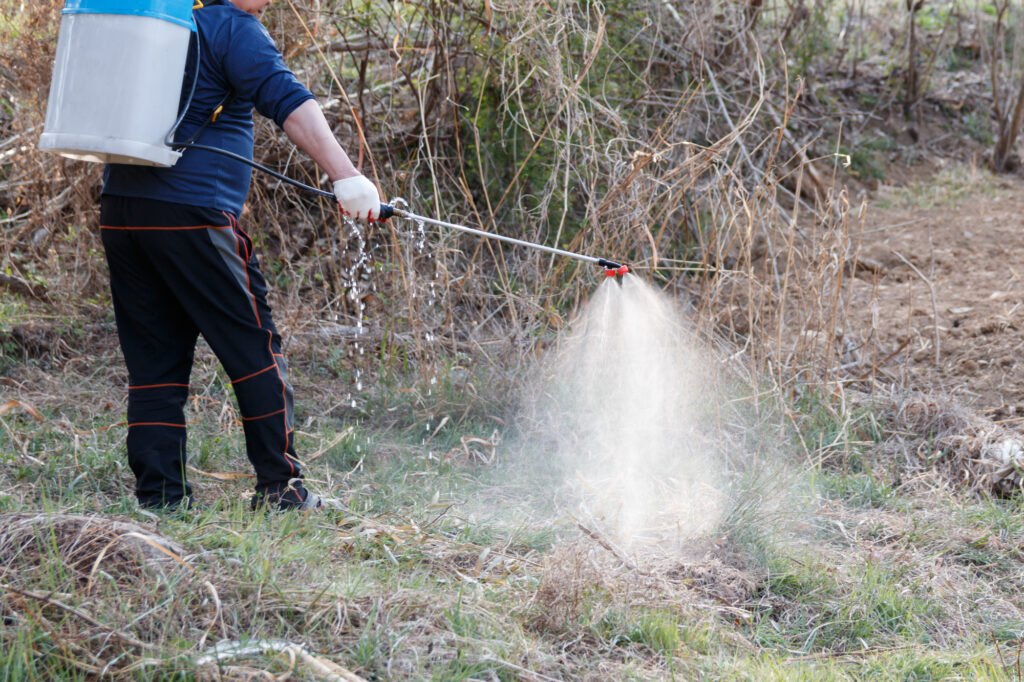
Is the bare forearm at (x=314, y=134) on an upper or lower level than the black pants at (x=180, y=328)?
upper

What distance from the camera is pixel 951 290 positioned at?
5168mm

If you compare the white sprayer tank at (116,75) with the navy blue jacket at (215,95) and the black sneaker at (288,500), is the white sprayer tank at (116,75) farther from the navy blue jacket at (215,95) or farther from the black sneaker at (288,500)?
the black sneaker at (288,500)

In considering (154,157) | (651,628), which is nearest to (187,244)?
(154,157)

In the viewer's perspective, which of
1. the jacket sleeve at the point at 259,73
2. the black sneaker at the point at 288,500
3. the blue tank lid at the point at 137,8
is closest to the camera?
the blue tank lid at the point at 137,8

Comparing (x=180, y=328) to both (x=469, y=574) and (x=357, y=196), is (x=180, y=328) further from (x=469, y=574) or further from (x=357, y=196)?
(x=469, y=574)

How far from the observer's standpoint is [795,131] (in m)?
7.21

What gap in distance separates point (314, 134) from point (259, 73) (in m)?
0.21

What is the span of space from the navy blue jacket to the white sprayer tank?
111 mm

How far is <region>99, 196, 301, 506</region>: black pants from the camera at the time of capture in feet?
8.11

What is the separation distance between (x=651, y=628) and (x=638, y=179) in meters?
2.39

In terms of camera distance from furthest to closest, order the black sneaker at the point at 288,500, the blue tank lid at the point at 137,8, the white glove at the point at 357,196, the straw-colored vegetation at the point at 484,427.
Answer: the black sneaker at the point at 288,500
the white glove at the point at 357,196
the blue tank lid at the point at 137,8
the straw-colored vegetation at the point at 484,427

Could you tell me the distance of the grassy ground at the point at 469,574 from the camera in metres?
1.90

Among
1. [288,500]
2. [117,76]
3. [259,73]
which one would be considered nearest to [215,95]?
[259,73]

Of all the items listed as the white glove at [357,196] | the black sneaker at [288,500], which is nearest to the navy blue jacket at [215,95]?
the white glove at [357,196]
